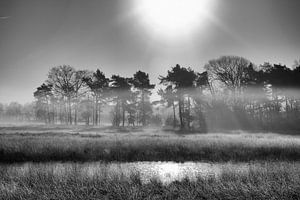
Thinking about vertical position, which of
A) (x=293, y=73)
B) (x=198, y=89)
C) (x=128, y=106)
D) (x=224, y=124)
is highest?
(x=293, y=73)

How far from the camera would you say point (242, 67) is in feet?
111

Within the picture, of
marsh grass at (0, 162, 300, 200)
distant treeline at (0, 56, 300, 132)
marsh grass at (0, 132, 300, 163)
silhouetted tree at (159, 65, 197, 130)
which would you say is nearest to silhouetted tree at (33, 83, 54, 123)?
distant treeline at (0, 56, 300, 132)

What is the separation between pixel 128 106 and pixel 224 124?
68.7ft

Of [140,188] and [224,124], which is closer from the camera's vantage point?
[140,188]

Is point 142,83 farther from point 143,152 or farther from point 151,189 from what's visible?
point 151,189

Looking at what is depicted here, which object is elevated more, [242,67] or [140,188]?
[242,67]

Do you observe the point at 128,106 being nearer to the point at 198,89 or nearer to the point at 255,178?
the point at 198,89

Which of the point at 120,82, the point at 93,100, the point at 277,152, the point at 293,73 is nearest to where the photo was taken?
the point at 277,152

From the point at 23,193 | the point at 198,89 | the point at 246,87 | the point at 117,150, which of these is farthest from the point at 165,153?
the point at 246,87

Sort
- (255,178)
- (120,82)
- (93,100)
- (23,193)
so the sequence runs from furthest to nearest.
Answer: (93,100)
(120,82)
(255,178)
(23,193)

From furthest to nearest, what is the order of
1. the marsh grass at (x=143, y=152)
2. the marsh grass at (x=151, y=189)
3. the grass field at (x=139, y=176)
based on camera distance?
the marsh grass at (x=143, y=152)
the grass field at (x=139, y=176)
the marsh grass at (x=151, y=189)

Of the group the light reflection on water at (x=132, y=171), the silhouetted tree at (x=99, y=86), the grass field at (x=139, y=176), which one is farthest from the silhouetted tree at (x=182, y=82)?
the light reflection on water at (x=132, y=171)

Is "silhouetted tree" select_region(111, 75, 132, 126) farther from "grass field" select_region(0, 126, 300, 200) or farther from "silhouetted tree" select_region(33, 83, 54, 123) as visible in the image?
"grass field" select_region(0, 126, 300, 200)

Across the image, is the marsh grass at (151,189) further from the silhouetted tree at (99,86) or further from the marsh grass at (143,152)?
the silhouetted tree at (99,86)
